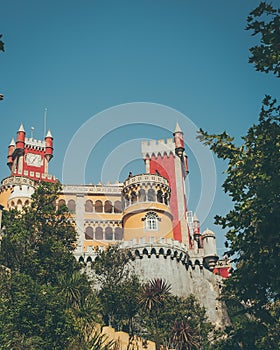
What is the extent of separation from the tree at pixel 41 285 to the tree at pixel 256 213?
49.6 feet

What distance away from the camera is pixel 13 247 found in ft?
161

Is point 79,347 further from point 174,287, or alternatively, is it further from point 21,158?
point 21,158

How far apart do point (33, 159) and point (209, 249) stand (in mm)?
46174

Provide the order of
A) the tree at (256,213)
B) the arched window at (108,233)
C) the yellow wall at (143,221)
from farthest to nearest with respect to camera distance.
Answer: the arched window at (108,233)
the yellow wall at (143,221)
the tree at (256,213)

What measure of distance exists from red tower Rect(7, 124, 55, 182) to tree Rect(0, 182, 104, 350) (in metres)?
35.1

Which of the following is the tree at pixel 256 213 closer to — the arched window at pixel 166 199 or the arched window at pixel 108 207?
the arched window at pixel 166 199

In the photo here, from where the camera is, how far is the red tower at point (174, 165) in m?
73.7

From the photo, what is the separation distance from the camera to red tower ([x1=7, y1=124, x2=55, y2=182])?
92875 millimetres

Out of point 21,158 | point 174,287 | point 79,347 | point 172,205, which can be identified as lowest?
point 79,347

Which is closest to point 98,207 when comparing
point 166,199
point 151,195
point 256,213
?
point 151,195

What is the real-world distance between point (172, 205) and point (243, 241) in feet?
181

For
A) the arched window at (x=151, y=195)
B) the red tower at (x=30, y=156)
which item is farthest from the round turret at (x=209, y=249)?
the red tower at (x=30, y=156)

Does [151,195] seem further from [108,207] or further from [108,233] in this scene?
[108,207]

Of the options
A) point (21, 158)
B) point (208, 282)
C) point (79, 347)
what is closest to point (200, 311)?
point (208, 282)
